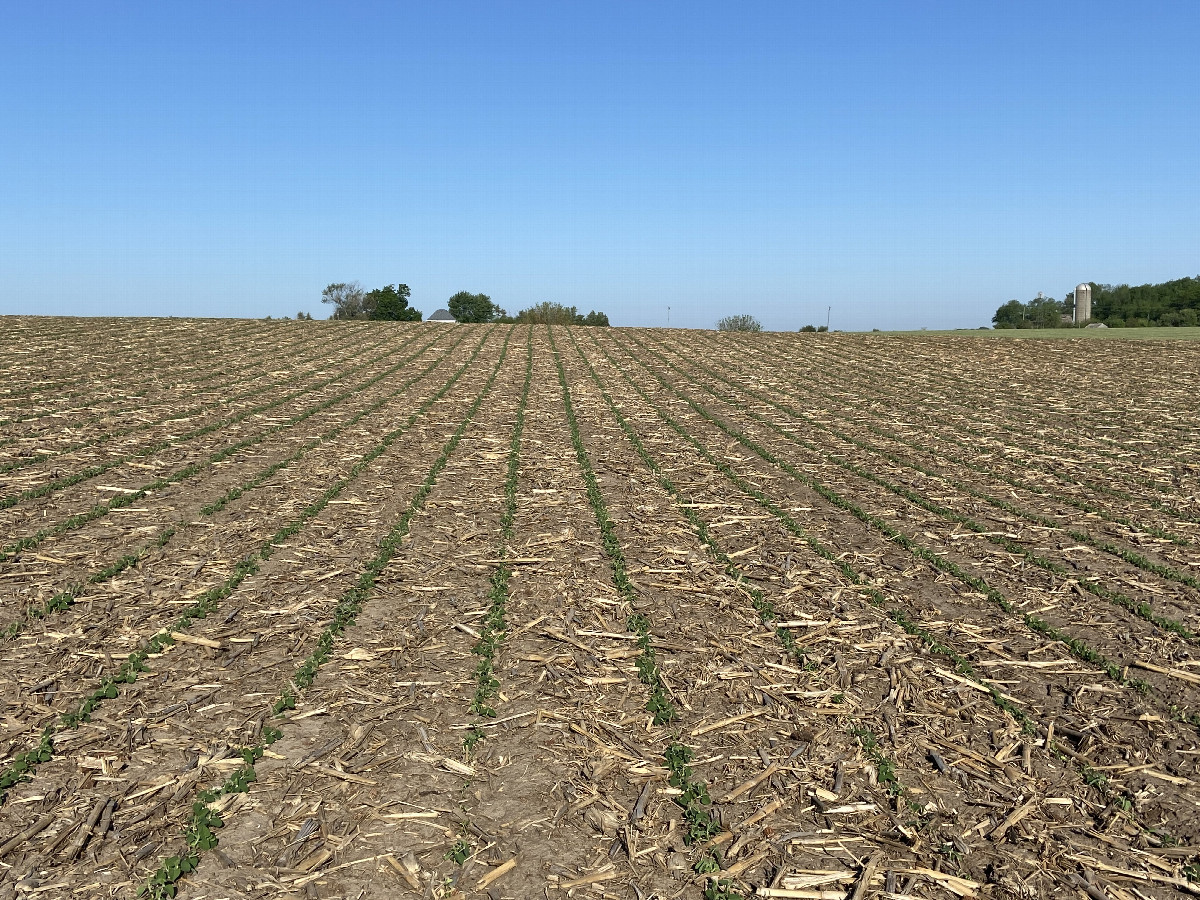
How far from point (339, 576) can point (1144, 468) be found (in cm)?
1127

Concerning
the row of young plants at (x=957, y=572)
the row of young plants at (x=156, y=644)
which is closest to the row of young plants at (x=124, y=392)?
the row of young plants at (x=156, y=644)

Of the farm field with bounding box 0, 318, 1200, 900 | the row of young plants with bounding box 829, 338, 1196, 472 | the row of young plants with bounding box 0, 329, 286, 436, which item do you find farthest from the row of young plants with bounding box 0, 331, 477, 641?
the row of young plants with bounding box 829, 338, 1196, 472

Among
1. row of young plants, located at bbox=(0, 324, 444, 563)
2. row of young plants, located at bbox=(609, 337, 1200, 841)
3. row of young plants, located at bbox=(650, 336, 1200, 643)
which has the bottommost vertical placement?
row of young plants, located at bbox=(609, 337, 1200, 841)

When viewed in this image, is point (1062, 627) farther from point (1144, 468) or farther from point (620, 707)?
point (1144, 468)

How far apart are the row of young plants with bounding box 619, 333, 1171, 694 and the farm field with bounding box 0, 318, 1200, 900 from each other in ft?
0.14

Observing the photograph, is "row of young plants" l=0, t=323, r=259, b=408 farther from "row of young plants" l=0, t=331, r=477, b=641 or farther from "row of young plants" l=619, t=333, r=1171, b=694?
"row of young plants" l=619, t=333, r=1171, b=694

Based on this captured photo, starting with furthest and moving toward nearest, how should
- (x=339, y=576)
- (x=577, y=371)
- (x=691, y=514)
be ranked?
(x=577, y=371), (x=691, y=514), (x=339, y=576)

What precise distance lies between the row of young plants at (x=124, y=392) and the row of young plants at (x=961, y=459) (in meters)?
13.0

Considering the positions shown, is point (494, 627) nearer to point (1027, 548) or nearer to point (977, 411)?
point (1027, 548)

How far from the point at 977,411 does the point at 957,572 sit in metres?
11.2

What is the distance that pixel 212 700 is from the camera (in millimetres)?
5094

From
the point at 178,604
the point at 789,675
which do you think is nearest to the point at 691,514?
the point at 789,675

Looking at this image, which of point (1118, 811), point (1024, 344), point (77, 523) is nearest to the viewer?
point (1118, 811)

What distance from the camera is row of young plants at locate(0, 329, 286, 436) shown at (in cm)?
1371
